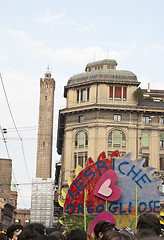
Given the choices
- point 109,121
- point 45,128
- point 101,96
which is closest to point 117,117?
point 109,121

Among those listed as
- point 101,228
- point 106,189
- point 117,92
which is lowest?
point 101,228

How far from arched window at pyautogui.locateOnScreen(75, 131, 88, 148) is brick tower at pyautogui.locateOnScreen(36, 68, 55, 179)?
91.3ft

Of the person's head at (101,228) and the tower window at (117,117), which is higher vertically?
the tower window at (117,117)

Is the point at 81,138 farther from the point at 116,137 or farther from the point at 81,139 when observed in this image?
the point at 116,137

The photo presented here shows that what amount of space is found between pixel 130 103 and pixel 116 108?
2454 millimetres

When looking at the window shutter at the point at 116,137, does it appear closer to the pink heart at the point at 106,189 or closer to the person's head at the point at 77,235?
the pink heart at the point at 106,189

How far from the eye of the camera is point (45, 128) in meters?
88.9

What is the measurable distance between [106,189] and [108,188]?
3.8 inches

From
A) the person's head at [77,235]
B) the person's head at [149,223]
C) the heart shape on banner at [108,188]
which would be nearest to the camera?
the person's head at [149,223]

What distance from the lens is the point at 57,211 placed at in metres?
67.2

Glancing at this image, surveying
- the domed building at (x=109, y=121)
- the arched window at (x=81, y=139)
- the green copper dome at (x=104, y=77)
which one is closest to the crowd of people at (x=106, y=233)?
the domed building at (x=109, y=121)

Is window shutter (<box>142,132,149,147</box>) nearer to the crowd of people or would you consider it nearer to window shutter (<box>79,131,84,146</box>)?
window shutter (<box>79,131,84,146</box>)

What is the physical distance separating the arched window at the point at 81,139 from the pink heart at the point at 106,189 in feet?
121

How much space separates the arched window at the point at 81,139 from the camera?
57.8 meters
